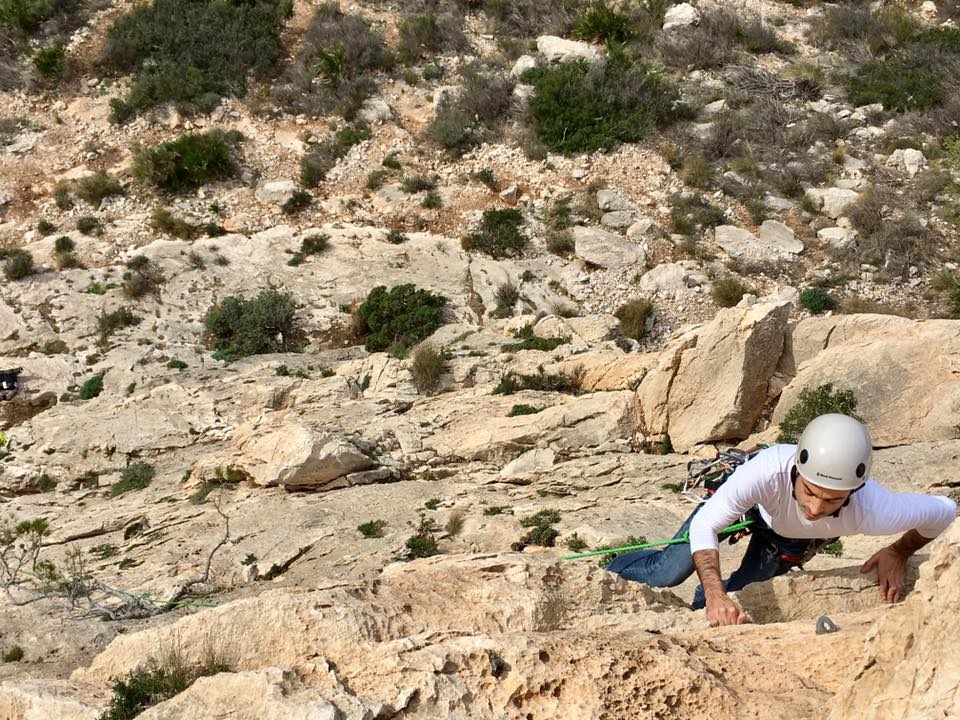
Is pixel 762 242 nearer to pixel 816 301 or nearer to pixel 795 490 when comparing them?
pixel 816 301

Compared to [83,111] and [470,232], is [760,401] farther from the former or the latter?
[83,111]

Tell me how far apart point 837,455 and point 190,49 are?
20131 mm

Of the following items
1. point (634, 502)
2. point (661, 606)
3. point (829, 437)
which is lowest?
point (634, 502)

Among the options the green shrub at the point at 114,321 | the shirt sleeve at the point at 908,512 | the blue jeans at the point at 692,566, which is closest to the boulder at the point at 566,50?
the green shrub at the point at 114,321

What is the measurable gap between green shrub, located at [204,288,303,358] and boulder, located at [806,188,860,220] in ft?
35.3

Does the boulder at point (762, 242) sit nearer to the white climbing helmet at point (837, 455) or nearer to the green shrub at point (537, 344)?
the green shrub at point (537, 344)

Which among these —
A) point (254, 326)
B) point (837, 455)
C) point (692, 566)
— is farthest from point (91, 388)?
point (837, 455)

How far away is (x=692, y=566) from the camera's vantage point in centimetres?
431

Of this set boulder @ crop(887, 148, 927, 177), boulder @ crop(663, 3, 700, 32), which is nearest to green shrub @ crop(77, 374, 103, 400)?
boulder @ crop(887, 148, 927, 177)

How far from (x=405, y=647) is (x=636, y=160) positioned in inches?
606

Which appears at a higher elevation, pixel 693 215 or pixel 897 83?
pixel 897 83

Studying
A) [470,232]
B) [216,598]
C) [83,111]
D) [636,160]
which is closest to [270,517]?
[216,598]

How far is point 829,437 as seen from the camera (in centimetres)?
318

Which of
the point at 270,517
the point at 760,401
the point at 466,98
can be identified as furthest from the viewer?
the point at 466,98
